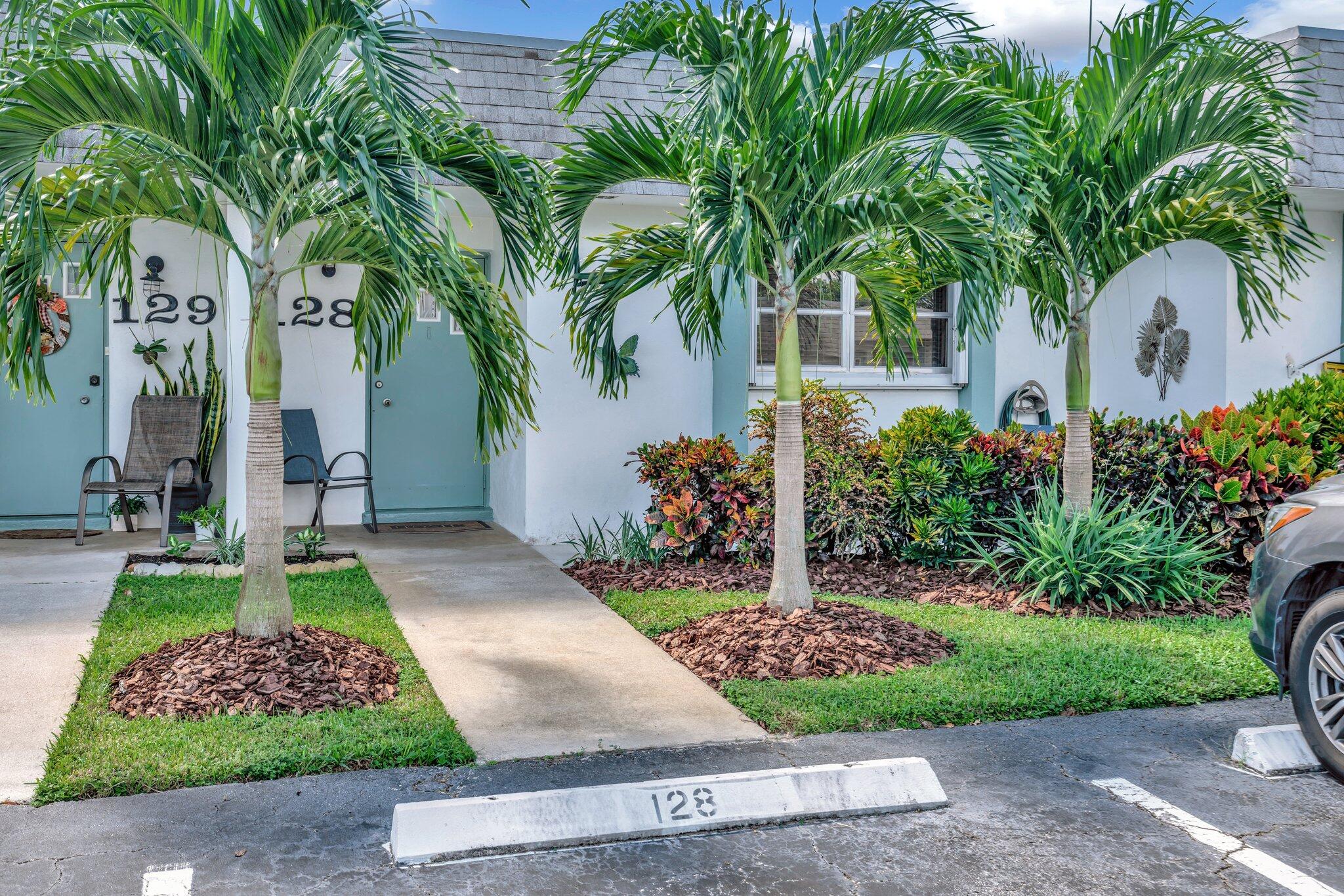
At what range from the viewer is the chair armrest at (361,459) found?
9.00 metres

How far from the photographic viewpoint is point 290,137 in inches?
167

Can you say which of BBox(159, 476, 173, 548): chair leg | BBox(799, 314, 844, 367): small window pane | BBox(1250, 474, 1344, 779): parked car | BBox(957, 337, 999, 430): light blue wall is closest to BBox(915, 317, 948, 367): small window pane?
BBox(957, 337, 999, 430): light blue wall

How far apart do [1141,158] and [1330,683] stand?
3.66 m

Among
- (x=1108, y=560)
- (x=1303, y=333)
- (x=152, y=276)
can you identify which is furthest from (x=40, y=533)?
(x=1303, y=333)

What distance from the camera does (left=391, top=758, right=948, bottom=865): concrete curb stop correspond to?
3.26m

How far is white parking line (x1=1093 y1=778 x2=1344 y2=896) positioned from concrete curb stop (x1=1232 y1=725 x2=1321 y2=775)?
0.53m

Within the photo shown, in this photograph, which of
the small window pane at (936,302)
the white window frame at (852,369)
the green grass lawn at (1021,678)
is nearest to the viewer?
the green grass lawn at (1021,678)

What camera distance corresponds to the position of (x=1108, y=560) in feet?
21.2

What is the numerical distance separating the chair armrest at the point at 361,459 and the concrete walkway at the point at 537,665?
4.22ft

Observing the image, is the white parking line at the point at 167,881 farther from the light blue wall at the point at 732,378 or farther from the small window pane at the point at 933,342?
the small window pane at the point at 933,342

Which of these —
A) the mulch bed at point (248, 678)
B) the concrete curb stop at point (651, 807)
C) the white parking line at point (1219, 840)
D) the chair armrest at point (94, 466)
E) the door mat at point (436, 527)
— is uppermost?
the chair armrest at point (94, 466)

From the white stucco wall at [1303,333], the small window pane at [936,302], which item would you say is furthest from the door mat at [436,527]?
the white stucco wall at [1303,333]

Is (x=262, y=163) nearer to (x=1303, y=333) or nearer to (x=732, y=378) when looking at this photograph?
(x=732, y=378)

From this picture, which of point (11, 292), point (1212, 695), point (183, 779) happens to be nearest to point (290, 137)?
point (11, 292)
